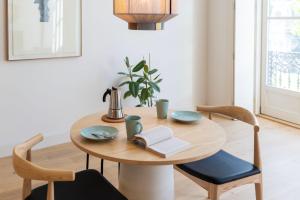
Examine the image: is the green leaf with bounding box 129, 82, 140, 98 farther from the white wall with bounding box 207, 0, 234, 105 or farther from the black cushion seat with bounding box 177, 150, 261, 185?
the black cushion seat with bounding box 177, 150, 261, 185

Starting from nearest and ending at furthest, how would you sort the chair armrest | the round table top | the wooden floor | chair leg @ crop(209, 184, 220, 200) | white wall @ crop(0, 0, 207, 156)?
the chair armrest
the round table top
chair leg @ crop(209, 184, 220, 200)
the wooden floor
white wall @ crop(0, 0, 207, 156)

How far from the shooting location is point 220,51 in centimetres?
497

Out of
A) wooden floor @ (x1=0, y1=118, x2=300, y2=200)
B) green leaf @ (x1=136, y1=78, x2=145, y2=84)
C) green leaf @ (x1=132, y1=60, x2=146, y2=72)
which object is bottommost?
wooden floor @ (x1=0, y1=118, x2=300, y2=200)

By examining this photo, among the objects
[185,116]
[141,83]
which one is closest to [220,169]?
[185,116]

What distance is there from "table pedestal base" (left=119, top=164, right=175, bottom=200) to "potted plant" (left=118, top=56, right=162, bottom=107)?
188 centimetres

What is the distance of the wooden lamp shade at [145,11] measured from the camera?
1.86 metres

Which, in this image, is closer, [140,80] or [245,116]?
[245,116]

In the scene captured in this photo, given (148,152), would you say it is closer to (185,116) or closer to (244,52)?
(185,116)

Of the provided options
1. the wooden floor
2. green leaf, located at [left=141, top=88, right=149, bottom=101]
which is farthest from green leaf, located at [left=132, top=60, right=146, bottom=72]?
the wooden floor

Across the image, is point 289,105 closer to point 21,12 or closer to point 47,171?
point 21,12

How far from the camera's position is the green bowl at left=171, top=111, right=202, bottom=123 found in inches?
92.1

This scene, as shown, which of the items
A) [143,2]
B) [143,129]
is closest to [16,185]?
[143,129]

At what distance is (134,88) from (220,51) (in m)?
1.46

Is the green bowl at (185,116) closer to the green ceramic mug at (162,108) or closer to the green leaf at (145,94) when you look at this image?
the green ceramic mug at (162,108)
